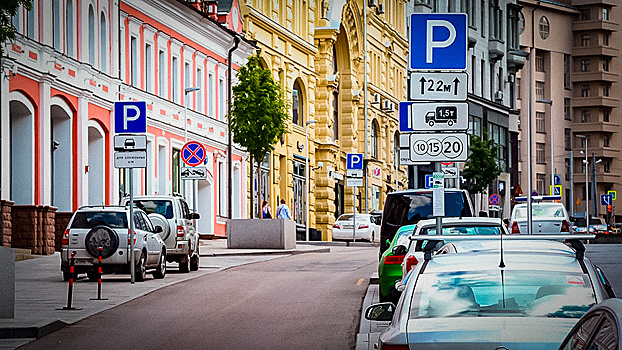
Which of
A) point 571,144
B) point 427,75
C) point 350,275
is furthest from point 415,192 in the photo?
point 571,144

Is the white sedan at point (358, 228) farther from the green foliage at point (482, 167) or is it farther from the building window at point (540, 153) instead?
the building window at point (540, 153)

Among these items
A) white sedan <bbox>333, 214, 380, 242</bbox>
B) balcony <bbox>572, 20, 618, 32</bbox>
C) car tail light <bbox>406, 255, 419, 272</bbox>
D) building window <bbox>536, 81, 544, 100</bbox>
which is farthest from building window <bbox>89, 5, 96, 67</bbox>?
balcony <bbox>572, 20, 618, 32</bbox>

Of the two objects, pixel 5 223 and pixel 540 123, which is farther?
pixel 540 123

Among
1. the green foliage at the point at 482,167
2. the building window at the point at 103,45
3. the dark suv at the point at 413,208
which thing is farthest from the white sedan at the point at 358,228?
the dark suv at the point at 413,208

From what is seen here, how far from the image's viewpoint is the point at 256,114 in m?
42.0

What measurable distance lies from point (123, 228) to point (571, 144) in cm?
10771

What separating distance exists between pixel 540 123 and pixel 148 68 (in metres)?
85.1

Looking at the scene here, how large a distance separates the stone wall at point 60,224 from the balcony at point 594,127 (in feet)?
329

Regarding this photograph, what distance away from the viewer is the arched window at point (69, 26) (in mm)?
34156

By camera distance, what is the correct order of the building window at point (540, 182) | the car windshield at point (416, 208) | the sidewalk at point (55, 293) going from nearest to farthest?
the sidewalk at point (55, 293)
the car windshield at point (416, 208)
the building window at point (540, 182)

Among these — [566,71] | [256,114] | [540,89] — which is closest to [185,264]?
[256,114]

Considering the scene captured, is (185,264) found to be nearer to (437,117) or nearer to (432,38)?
(437,117)

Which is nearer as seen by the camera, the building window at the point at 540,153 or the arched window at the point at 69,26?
the arched window at the point at 69,26

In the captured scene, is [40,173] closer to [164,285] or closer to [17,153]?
[17,153]
